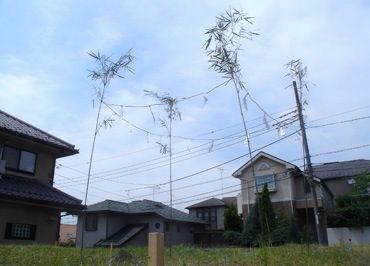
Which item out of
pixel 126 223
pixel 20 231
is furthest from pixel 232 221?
pixel 20 231

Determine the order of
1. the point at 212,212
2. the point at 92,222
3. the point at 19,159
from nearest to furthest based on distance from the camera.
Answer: the point at 19,159 < the point at 92,222 < the point at 212,212

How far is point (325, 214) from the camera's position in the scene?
21797mm

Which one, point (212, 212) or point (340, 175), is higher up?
point (340, 175)

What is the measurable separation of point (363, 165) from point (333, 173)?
307 centimetres

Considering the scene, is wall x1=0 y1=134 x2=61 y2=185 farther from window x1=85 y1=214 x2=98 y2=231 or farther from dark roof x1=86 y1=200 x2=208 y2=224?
window x1=85 y1=214 x2=98 y2=231

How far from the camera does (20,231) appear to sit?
1102cm

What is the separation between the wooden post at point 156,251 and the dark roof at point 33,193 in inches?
343

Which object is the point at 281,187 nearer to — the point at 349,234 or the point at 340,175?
the point at 349,234

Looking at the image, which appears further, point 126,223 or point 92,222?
point 126,223

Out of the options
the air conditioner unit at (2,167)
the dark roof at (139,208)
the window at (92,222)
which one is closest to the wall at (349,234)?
the dark roof at (139,208)

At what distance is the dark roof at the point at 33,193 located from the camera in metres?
10.2

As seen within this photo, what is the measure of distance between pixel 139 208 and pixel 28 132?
1529 cm

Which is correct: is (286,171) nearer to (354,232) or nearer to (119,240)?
(354,232)

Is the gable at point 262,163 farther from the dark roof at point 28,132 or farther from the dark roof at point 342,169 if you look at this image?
the dark roof at point 28,132
